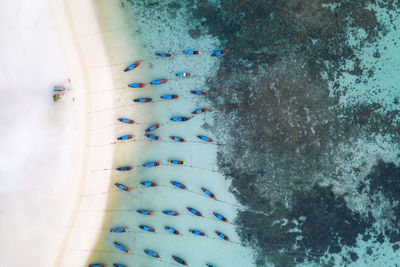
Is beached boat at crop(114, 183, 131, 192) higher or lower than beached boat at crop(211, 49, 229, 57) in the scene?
lower

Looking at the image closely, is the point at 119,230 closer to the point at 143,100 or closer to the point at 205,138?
the point at 205,138

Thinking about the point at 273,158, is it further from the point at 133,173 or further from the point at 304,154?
the point at 133,173

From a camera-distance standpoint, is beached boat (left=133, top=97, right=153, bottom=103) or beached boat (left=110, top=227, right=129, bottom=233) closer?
beached boat (left=110, top=227, right=129, bottom=233)

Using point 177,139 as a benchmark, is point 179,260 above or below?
below

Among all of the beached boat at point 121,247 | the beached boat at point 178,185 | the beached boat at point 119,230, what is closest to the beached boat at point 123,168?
the beached boat at point 178,185

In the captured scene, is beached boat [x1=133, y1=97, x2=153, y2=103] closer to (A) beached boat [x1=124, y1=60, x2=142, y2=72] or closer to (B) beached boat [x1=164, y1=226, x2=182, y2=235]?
(A) beached boat [x1=124, y1=60, x2=142, y2=72]

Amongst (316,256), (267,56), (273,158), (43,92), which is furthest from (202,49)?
(316,256)

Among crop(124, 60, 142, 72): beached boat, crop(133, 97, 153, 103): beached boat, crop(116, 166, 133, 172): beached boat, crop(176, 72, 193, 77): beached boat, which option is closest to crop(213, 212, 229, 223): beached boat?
crop(116, 166, 133, 172): beached boat

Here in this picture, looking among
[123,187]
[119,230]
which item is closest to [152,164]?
[123,187]

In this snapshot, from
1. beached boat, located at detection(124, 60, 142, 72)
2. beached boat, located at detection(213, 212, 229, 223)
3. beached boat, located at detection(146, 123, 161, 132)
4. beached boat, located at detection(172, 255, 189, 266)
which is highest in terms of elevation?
beached boat, located at detection(124, 60, 142, 72)

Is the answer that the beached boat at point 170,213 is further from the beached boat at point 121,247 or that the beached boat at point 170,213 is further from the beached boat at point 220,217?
the beached boat at point 121,247
